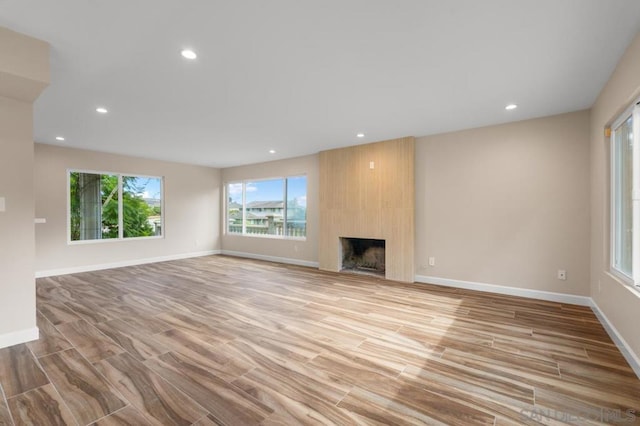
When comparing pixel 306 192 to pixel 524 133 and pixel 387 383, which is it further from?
pixel 387 383

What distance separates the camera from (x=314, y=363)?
2230mm

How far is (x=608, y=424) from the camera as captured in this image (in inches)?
62.5

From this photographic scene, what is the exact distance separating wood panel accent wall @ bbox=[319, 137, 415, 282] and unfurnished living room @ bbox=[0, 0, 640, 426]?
38 mm

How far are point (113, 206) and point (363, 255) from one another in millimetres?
5569

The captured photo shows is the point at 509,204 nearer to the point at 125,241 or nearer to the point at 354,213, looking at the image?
the point at 354,213

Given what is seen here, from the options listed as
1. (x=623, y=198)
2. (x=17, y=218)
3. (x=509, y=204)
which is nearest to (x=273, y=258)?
(x=17, y=218)

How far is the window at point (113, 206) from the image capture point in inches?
227

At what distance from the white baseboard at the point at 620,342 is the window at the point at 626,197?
530 mm

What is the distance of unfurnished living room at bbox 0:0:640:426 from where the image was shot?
1846 millimetres

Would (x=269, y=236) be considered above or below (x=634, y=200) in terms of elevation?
below

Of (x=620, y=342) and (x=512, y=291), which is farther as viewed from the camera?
(x=512, y=291)

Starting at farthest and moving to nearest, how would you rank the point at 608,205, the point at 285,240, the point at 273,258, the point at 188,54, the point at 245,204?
the point at 245,204 < the point at 273,258 < the point at 285,240 < the point at 608,205 < the point at 188,54

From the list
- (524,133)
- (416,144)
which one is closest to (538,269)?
(524,133)

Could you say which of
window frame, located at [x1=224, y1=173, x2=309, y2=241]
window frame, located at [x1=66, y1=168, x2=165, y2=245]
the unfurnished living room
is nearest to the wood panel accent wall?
the unfurnished living room
